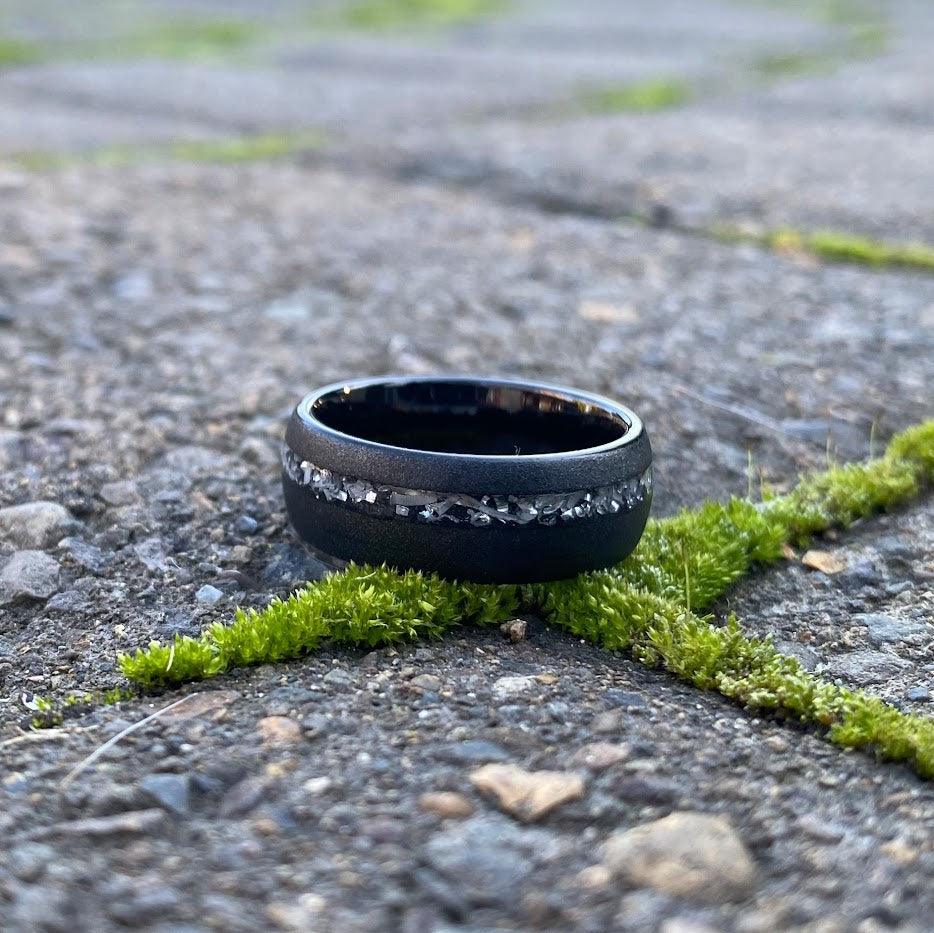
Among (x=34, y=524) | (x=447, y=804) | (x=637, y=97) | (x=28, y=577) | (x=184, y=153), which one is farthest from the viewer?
(x=637, y=97)

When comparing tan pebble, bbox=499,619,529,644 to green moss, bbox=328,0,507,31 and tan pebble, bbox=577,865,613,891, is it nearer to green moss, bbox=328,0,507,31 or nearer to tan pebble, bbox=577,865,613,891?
tan pebble, bbox=577,865,613,891

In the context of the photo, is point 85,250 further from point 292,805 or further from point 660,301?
point 292,805

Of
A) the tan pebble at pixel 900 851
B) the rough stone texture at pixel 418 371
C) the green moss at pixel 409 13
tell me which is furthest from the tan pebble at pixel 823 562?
the green moss at pixel 409 13

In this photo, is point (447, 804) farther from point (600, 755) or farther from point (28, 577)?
point (28, 577)

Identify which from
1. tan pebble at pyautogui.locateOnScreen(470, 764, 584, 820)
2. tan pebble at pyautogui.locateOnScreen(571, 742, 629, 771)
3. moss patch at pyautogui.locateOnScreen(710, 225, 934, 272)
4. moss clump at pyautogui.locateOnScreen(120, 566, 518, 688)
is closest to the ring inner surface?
moss clump at pyautogui.locateOnScreen(120, 566, 518, 688)

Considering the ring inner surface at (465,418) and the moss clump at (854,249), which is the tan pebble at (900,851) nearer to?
the ring inner surface at (465,418)

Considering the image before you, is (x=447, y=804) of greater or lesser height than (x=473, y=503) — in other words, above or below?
below

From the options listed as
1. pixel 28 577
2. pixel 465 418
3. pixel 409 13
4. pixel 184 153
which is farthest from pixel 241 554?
pixel 409 13
